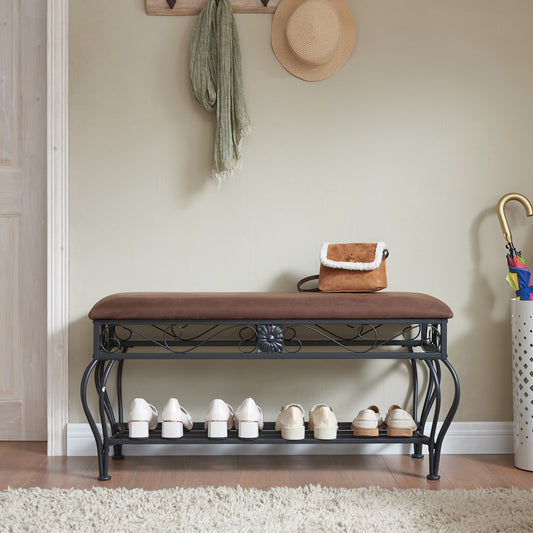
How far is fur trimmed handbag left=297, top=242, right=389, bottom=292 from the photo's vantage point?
6.88 ft

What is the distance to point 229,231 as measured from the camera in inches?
92.4

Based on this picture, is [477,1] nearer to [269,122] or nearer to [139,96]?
[269,122]

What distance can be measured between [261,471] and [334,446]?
348 mm

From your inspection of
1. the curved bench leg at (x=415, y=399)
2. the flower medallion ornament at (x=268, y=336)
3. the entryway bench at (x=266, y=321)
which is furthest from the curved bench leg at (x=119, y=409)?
the curved bench leg at (x=415, y=399)

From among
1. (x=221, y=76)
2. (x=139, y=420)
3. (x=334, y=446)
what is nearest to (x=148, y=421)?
(x=139, y=420)

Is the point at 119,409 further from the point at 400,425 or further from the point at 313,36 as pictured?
the point at 313,36

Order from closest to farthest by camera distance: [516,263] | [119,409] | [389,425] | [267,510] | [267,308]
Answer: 1. [267,510]
2. [267,308]
3. [389,425]
4. [516,263]
5. [119,409]

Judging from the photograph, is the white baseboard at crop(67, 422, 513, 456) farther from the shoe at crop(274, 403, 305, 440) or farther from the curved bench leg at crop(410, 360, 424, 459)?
the shoe at crop(274, 403, 305, 440)

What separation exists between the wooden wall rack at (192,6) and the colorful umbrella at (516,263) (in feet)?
3.81

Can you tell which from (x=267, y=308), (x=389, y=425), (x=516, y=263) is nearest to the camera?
(x=267, y=308)

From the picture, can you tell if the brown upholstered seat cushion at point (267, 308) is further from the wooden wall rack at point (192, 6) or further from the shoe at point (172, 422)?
the wooden wall rack at point (192, 6)

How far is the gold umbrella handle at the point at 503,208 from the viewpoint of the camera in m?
2.22

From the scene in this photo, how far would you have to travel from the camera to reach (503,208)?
7.38 feet

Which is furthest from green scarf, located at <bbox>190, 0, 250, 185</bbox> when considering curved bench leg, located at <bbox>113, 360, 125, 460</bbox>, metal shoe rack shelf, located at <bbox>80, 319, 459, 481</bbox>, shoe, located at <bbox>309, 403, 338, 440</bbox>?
shoe, located at <bbox>309, 403, 338, 440</bbox>
